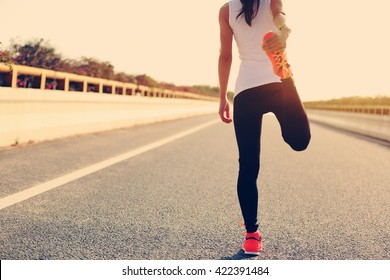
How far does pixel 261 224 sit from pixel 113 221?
1284mm

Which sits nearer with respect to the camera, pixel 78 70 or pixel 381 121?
pixel 381 121

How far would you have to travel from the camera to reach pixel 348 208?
520cm

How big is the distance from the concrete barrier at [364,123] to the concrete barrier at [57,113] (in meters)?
8.14

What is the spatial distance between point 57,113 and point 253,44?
835 centimetres

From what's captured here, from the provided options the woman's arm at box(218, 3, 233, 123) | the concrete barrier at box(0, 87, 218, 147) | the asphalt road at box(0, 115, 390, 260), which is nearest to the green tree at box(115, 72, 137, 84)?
the concrete barrier at box(0, 87, 218, 147)

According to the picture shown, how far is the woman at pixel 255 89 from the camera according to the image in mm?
3537

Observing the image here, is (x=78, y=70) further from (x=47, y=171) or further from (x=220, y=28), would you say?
(x=220, y=28)

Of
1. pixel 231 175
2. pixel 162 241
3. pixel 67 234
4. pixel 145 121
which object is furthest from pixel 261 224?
pixel 145 121

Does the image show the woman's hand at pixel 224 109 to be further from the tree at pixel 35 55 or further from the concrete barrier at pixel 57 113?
the tree at pixel 35 55

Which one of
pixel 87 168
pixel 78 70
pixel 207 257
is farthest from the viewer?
pixel 78 70

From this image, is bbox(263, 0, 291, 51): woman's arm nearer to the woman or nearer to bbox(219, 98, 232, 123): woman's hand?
the woman

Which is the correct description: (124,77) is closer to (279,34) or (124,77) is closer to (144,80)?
(144,80)

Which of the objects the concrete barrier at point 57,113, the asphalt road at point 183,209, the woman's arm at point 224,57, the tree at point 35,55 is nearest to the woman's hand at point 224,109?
the woman's arm at point 224,57

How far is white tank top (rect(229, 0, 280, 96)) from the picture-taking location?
11.8 feet
